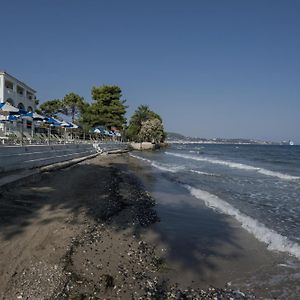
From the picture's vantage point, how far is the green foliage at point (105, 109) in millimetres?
71281

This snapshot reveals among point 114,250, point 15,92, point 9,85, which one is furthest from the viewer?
point 15,92

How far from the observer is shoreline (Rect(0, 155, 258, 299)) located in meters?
4.71

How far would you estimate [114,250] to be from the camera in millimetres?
6469

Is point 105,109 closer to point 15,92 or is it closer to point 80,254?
point 15,92

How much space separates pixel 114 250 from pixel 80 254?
717 mm

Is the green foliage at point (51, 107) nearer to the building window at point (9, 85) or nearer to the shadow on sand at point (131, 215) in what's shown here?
the building window at point (9, 85)

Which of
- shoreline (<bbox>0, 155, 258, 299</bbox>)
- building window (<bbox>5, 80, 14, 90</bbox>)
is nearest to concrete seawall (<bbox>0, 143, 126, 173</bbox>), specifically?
shoreline (<bbox>0, 155, 258, 299</bbox>)

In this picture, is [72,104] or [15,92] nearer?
[15,92]

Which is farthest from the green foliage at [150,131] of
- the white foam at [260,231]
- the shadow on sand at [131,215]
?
the white foam at [260,231]

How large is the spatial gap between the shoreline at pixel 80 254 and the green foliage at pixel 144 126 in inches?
3510

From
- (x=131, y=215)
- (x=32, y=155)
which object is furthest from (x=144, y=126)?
(x=131, y=215)

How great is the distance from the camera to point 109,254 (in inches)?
245

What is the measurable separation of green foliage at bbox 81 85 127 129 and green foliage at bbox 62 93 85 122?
148 cm

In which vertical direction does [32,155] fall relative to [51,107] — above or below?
below
